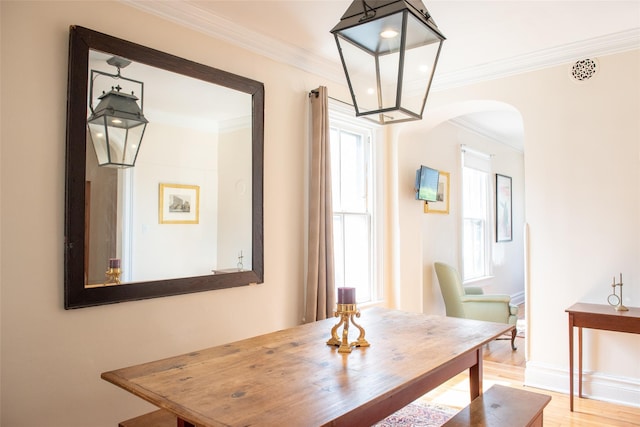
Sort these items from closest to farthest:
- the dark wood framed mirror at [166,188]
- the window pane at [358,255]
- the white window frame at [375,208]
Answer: the dark wood framed mirror at [166,188]
the window pane at [358,255]
the white window frame at [375,208]

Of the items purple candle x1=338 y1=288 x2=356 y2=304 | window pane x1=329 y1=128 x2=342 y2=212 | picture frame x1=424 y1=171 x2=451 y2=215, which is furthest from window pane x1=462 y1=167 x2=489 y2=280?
purple candle x1=338 y1=288 x2=356 y2=304

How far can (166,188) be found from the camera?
2631 mm

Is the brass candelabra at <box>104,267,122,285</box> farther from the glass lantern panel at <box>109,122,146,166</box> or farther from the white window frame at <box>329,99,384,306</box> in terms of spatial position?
the white window frame at <box>329,99,384,306</box>

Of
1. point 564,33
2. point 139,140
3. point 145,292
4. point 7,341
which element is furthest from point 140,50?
point 564,33

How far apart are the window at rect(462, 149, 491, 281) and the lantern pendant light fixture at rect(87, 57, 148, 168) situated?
4.70m

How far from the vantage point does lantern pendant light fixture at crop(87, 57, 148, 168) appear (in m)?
2.31

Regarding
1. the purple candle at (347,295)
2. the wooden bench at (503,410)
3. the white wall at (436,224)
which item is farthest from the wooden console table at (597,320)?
the purple candle at (347,295)

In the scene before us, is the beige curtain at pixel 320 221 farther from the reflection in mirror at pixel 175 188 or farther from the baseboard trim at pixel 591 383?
the baseboard trim at pixel 591 383

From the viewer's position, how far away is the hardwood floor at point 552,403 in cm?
302

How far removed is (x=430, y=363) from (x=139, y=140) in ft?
6.28

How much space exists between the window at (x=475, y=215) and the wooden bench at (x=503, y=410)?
3.76 m

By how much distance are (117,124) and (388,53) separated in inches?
59.5

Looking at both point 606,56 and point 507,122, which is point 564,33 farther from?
point 507,122

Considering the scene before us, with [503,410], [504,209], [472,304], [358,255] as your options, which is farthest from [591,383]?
[504,209]
